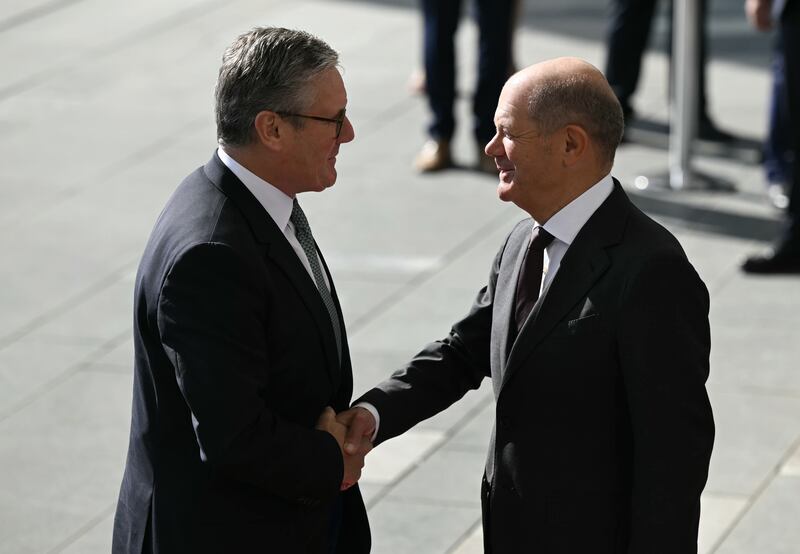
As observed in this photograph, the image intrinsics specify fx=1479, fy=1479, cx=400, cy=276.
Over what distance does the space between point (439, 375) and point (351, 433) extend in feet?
1.34

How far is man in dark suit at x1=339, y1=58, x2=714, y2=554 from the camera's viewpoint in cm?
328

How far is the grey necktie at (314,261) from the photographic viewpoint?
3596mm

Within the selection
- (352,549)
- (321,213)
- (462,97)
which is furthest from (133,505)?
(462,97)

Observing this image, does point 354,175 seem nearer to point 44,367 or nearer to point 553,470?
point 44,367

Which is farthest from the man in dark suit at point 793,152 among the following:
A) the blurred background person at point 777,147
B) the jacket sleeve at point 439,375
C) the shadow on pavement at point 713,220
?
the jacket sleeve at point 439,375

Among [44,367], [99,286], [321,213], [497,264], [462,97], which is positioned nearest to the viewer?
[497,264]

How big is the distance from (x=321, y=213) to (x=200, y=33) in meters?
4.41

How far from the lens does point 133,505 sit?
3.55 metres

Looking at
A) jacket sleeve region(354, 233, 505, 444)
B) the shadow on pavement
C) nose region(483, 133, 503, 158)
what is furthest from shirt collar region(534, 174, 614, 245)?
the shadow on pavement

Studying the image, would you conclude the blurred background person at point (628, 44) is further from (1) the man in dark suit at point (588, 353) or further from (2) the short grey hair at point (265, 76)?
(2) the short grey hair at point (265, 76)

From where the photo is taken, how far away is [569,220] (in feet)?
11.4

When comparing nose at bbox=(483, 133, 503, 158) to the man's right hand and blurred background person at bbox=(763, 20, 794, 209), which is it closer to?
the man's right hand

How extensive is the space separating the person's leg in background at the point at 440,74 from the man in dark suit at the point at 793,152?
2.32 m

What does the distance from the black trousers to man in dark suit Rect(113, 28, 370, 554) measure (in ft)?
20.0
